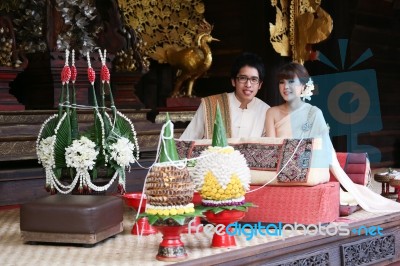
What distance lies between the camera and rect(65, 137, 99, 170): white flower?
10.1 feet

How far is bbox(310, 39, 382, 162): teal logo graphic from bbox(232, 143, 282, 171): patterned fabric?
2.90 metres

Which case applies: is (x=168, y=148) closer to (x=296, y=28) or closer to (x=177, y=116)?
(x=177, y=116)

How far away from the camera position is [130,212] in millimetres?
3699

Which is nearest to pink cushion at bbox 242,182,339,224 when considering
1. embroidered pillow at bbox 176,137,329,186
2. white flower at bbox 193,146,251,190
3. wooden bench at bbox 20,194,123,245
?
embroidered pillow at bbox 176,137,329,186

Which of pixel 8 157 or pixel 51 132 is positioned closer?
pixel 51 132

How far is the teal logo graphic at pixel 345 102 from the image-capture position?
6.20 m

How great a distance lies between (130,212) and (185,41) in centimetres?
274

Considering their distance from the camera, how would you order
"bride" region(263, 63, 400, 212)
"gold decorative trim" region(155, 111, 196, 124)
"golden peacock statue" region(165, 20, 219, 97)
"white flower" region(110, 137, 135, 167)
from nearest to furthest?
"white flower" region(110, 137, 135, 167) < "bride" region(263, 63, 400, 212) < "gold decorative trim" region(155, 111, 196, 124) < "golden peacock statue" region(165, 20, 219, 97)

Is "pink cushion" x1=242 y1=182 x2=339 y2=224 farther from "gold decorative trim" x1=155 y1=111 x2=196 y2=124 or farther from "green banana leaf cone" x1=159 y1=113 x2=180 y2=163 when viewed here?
"gold decorative trim" x1=155 y1=111 x2=196 y2=124

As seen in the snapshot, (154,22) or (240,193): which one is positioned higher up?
(154,22)

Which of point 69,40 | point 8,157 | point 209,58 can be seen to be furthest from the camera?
point 209,58

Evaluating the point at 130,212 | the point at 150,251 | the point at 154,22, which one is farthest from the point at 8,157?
the point at 154,22

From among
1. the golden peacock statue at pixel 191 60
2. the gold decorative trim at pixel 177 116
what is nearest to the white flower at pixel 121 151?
the gold decorative trim at pixel 177 116

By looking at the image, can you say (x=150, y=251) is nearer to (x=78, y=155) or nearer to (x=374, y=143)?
(x=78, y=155)
